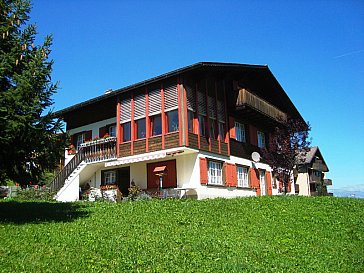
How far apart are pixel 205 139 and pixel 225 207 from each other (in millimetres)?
6473

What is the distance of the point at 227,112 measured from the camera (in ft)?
82.9

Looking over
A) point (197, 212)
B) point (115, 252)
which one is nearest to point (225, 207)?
point (197, 212)

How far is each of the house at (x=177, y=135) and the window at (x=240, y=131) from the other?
0.19 ft

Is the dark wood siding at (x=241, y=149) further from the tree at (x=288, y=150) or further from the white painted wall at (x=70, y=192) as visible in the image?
the white painted wall at (x=70, y=192)

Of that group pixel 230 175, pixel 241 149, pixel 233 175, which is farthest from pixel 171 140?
pixel 241 149

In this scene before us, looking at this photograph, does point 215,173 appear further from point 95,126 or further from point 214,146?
point 95,126

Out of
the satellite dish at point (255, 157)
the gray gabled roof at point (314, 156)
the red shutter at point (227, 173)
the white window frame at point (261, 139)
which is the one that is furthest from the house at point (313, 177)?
the red shutter at point (227, 173)

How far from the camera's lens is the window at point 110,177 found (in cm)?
2492

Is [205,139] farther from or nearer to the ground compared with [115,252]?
farther from the ground

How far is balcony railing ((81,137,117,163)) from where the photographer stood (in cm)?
2379

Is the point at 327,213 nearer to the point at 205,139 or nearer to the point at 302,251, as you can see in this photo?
the point at 302,251

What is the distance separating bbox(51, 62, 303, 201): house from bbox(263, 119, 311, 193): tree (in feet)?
6.71

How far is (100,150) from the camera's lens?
24406 mm

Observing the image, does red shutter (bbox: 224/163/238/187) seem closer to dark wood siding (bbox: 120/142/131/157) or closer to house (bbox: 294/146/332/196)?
dark wood siding (bbox: 120/142/131/157)
